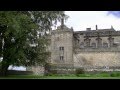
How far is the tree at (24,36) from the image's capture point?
1310 inches

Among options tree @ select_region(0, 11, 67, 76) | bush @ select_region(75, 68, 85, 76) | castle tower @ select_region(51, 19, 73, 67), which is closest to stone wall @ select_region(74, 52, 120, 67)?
castle tower @ select_region(51, 19, 73, 67)

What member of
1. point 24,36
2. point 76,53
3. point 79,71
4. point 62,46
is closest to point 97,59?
point 76,53

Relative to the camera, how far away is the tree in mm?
33263

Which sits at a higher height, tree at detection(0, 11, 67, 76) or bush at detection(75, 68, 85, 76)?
tree at detection(0, 11, 67, 76)

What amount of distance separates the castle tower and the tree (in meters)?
28.2

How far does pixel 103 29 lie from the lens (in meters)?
77.8

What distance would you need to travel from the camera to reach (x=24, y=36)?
113 ft

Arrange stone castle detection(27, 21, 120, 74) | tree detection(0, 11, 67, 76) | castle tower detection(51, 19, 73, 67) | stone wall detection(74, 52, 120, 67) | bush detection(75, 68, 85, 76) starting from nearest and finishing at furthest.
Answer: tree detection(0, 11, 67, 76) < bush detection(75, 68, 85, 76) < stone wall detection(74, 52, 120, 67) < stone castle detection(27, 21, 120, 74) < castle tower detection(51, 19, 73, 67)

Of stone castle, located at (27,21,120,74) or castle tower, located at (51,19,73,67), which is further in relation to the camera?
castle tower, located at (51,19,73,67)

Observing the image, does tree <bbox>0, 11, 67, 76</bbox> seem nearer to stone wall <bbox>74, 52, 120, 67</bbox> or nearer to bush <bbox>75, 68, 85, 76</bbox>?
bush <bbox>75, 68, 85, 76</bbox>

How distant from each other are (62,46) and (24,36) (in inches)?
1280
